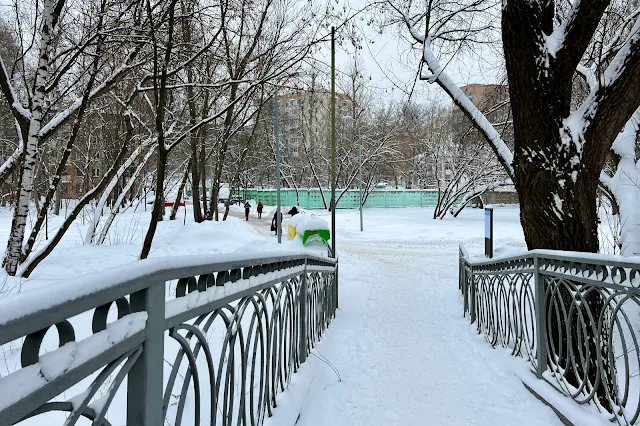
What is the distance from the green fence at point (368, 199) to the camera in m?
41.3

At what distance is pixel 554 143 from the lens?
13.7ft

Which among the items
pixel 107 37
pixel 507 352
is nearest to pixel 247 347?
pixel 507 352

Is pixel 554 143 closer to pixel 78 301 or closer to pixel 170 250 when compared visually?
pixel 78 301

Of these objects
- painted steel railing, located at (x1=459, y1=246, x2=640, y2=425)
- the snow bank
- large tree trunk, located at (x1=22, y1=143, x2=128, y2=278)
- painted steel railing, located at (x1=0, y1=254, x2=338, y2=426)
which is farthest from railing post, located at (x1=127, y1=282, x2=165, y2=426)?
the snow bank

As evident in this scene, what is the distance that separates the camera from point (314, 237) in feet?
38.4

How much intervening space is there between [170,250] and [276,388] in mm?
9250

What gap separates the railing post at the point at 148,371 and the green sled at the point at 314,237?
1024cm

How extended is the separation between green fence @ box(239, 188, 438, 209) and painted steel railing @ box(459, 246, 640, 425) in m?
33.4

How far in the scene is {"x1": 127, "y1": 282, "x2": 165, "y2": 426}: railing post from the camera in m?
1.24

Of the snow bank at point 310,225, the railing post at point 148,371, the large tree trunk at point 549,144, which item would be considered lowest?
the snow bank at point 310,225

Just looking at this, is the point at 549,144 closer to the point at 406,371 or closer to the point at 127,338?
the point at 406,371

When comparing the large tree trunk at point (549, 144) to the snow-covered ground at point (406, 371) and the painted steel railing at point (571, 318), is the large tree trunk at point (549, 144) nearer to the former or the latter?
the painted steel railing at point (571, 318)

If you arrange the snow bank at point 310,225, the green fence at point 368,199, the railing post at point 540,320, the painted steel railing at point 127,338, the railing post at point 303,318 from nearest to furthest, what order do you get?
the painted steel railing at point 127,338
the railing post at point 540,320
the railing post at point 303,318
the snow bank at point 310,225
the green fence at point 368,199

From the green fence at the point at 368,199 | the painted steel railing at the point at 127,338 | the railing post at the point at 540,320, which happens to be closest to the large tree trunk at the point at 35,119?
the painted steel railing at the point at 127,338
